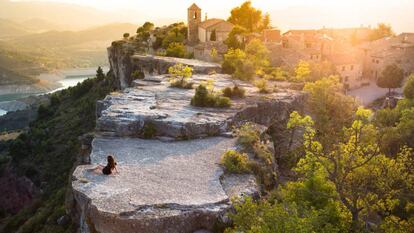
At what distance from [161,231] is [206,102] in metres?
12.3

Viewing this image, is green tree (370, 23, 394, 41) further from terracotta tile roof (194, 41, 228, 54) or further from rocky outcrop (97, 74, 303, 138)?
rocky outcrop (97, 74, 303, 138)

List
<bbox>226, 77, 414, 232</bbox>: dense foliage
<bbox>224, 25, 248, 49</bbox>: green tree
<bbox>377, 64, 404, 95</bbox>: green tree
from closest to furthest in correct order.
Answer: <bbox>226, 77, 414, 232</bbox>: dense foliage < <bbox>377, 64, 404, 95</bbox>: green tree < <bbox>224, 25, 248, 49</bbox>: green tree

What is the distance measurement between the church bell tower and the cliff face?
33.6 m

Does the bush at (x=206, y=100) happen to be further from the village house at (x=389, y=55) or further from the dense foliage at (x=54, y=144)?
the village house at (x=389, y=55)

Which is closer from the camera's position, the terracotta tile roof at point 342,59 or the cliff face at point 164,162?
the cliff face at point 164,162

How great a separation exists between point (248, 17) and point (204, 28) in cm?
1173

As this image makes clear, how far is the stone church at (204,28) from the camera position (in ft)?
188

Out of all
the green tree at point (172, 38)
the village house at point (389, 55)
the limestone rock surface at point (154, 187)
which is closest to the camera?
the limestone rock surface at point (154, 187)

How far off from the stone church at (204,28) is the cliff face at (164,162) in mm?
29969

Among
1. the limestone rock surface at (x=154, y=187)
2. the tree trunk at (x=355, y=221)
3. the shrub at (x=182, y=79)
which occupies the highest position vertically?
the shrub at (x=182, y=79)

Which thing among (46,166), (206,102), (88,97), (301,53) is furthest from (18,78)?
(206,102)

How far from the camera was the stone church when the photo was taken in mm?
57406

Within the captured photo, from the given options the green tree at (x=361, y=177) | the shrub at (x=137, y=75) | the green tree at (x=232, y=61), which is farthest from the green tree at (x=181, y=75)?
the green tree at (x=361, y=177)

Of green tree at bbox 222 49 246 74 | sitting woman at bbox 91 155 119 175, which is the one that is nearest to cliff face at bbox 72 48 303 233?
sitting woman at bbox 91 155 119 175
